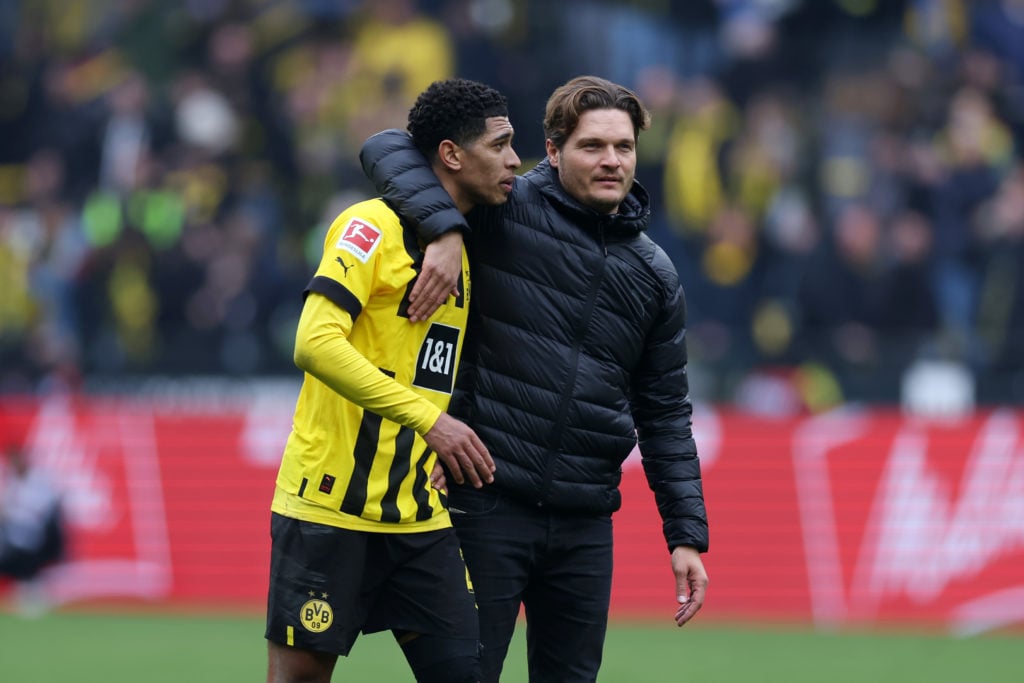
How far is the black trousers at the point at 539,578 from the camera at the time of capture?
16.6 feet

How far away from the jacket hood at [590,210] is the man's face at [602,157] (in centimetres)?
3

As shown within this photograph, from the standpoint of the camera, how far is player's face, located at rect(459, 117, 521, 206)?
4.94 metres

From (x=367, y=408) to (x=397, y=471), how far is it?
304 mm

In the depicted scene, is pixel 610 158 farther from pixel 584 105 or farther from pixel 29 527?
pixel 29 527

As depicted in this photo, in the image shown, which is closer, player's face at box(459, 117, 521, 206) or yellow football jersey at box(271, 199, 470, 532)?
yellow football jersey at box(271, 199, 470, 532)

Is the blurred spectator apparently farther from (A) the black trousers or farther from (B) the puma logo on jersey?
(B) the puma logo on jersey

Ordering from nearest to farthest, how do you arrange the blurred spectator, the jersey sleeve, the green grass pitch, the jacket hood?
1. the jersey sleeve
2. the jacket hood
3. the green grass pitch
4. the blurred spectator

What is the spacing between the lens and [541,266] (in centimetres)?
512

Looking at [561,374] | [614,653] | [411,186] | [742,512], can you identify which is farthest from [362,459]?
[742,512]

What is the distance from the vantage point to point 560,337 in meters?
5.10

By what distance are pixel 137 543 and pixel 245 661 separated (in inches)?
112

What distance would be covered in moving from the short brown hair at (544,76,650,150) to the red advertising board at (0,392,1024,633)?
6348 mm

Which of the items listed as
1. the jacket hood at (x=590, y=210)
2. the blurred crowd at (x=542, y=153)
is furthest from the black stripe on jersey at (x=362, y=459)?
the blurred crowd at (x=542, y=153)

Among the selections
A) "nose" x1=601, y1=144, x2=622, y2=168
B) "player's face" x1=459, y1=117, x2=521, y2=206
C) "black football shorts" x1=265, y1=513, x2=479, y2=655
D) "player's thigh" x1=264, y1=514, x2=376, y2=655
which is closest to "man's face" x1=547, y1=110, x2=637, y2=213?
"nose" x1=601, y1=144, x2=622, y2=168
